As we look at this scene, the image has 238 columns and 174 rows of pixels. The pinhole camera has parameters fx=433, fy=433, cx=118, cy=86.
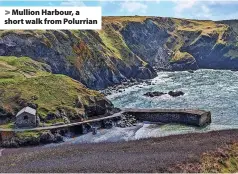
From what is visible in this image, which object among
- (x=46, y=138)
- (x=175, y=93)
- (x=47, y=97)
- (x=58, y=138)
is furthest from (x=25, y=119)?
(x=175, y=93)

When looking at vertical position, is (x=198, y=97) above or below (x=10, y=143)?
above

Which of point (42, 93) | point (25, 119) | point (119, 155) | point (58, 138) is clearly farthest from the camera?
point (42, 93)

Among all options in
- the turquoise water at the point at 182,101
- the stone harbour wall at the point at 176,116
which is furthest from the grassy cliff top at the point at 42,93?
the stone harbour wall at the point at 176,116

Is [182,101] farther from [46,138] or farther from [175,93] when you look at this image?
[46,138]

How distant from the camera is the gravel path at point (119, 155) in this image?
56.4 metres

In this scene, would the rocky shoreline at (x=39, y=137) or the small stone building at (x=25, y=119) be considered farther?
the small stone building at (x=25, y=119)

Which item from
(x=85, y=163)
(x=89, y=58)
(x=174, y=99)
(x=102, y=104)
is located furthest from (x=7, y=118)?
(x=89, y=58)

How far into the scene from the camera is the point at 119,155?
214 ft

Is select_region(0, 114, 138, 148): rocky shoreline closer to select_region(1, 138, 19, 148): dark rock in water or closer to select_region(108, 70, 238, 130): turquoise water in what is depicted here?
select_region(1, 138, 19, 148): dark rock in water

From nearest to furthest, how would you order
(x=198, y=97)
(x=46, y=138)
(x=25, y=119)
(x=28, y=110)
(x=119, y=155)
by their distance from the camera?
1. (x=119, y=155)
2. (x=46, y=138)
3. (x=25, y=119)
4. (x=28, y=110)
5. (x=198, y=97)

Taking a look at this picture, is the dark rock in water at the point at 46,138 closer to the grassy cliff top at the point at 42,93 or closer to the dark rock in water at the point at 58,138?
the dark rock in water at the point at 58,138

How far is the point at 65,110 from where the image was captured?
97875mm

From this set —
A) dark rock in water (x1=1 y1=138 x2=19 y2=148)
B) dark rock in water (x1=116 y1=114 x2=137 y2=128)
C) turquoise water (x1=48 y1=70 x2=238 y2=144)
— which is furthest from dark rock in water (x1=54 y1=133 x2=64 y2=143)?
dark rock in water (x1=116 y1=114 x2=137 y2=128)

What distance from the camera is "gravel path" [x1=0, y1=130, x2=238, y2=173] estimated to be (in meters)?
56.4
